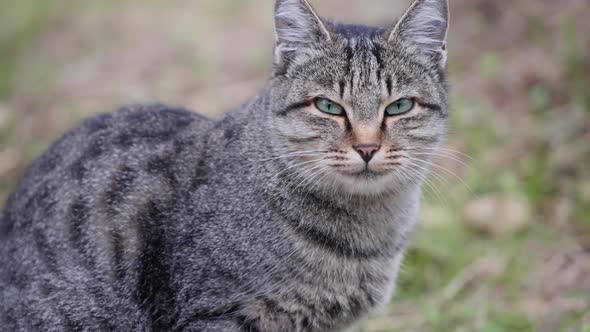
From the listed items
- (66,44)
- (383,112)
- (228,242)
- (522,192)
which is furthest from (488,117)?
(66,44)

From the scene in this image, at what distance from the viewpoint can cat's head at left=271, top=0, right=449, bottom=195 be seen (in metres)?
3.24

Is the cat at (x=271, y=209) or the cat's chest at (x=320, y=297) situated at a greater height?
the cat at (x=271, y=209)

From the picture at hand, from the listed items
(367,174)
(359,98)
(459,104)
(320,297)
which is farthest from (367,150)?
(459,104)

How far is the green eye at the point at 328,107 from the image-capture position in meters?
3.32

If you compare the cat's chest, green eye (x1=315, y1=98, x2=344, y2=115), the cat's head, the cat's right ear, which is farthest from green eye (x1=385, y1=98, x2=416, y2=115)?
the cat's chest

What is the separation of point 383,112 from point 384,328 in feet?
5.47

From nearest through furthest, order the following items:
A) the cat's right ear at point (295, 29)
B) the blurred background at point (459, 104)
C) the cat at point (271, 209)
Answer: the cat at point (271, 209), the cat's right ear at point (295, 29), the blurred background at point (459, 104)

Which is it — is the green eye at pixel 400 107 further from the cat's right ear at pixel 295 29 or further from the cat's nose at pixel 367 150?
the cat's right ear at pixel 295 29

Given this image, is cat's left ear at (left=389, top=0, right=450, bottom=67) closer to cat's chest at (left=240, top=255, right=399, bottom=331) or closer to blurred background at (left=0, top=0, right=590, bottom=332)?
blurred background at (left=0, top=0, right=590, bottom=332)

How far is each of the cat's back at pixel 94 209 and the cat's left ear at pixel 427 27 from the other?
1072 millimetres

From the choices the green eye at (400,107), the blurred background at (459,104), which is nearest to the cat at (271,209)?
the green eye at (400,107)

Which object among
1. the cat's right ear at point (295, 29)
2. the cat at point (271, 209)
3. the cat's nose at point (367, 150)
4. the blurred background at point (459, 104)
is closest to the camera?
the cat's nose at point (367, 150)

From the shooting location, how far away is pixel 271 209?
11.2 feet

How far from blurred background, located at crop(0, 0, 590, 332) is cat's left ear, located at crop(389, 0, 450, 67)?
48 cm
